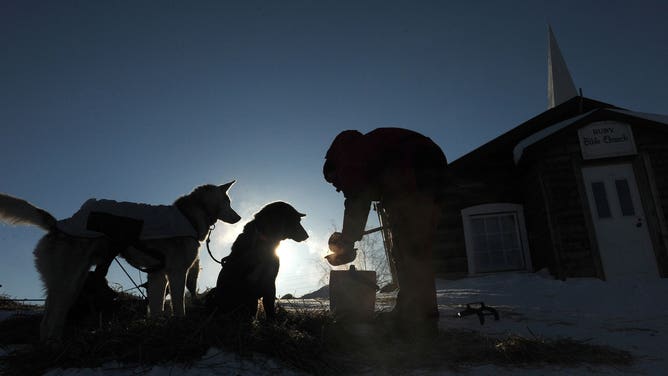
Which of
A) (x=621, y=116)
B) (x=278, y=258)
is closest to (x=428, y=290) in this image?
(x=278, y=258)

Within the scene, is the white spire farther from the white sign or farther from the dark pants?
the dark pants

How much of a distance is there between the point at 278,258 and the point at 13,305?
15.7ft

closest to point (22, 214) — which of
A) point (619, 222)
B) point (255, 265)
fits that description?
point (255, 265)

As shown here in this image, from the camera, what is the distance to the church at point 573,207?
9.20m

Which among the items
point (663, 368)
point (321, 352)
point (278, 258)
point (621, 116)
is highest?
point (621, 116)

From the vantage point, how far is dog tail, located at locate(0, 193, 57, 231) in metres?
3.13

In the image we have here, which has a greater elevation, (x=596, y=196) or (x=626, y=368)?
(x=596, y=196)

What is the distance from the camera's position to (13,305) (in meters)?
5.76

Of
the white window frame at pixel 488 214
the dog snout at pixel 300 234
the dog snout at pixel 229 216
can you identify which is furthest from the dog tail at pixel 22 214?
the white window frame at pixel 488 214

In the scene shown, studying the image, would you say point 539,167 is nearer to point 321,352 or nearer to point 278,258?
point 278,258

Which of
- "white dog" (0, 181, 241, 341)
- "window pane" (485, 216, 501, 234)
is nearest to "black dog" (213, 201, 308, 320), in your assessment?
"white dog" (0, 181, 241, 341)

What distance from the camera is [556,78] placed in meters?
29.6

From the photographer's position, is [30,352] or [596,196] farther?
[596,196]

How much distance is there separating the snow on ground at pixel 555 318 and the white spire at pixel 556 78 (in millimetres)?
24227
